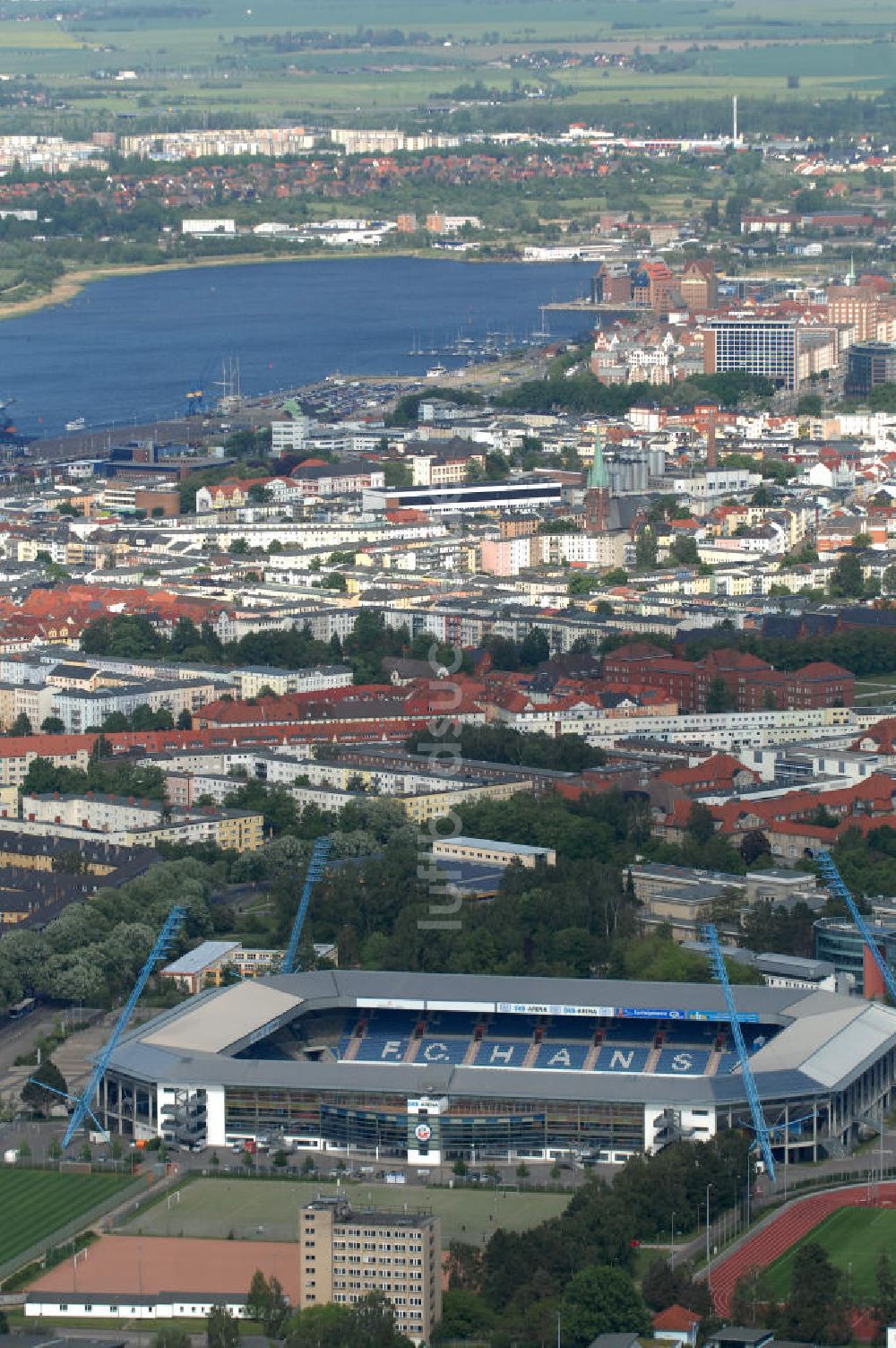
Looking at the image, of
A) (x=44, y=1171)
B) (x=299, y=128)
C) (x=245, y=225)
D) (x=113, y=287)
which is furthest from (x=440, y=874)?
(x=299, y=128)

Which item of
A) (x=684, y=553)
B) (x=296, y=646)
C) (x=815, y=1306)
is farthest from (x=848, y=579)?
(x=815, y=1306)

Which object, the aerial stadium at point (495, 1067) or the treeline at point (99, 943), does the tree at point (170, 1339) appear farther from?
the treeline at point (99, 943)

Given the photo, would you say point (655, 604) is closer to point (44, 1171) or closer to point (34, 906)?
point (34, 906)

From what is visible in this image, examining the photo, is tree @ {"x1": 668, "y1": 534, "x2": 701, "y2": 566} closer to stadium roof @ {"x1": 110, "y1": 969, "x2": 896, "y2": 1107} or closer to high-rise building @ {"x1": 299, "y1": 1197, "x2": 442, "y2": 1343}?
stadium roof @ {"x1": 110, "y1": 969, "x2": 896, "y2": 1107}

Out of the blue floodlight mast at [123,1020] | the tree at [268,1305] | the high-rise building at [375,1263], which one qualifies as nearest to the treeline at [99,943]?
the blue floodlight mast at [123,1020]

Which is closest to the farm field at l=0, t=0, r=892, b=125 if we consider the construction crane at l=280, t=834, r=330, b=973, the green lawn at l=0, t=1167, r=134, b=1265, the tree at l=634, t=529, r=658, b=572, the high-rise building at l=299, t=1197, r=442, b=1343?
the tree at l=634, t=529, r=658, b=572
